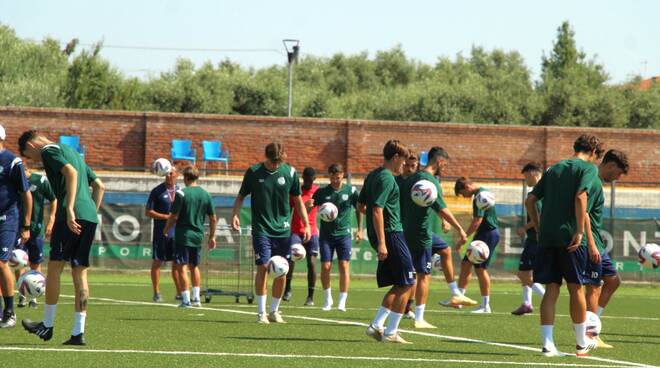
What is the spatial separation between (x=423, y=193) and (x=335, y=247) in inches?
193

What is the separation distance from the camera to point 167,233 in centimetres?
1942

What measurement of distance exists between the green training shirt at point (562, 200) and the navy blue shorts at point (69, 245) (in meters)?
4.35

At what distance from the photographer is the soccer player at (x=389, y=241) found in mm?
12758

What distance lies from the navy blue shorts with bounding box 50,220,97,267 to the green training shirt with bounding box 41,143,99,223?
10 cm

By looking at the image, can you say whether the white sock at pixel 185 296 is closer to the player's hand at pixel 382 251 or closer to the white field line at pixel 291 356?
the player's hand at pixel 382 251

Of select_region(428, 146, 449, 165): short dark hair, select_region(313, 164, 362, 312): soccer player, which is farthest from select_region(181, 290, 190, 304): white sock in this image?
select_region(428, 146, 449, 165): short dark hair

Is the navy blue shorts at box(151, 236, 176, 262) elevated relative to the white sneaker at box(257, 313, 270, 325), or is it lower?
elevated

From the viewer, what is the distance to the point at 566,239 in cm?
1172

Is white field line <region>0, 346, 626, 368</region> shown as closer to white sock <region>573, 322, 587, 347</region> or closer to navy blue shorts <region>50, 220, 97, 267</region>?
white sock <region>573, 322, 587, 347</region>

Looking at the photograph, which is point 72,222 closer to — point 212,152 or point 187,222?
point 187,222

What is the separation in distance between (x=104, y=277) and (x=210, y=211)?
11.1m

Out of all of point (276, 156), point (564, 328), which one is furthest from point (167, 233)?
point (564, 328)

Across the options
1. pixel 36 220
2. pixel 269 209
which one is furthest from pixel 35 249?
pixel 269 209

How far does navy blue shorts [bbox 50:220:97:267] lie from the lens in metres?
11.7
